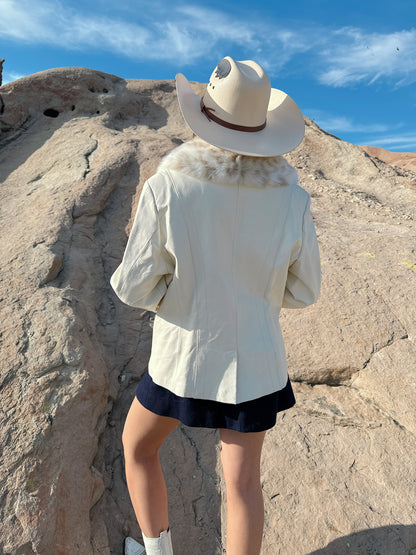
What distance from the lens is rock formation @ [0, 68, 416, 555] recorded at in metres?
1.97

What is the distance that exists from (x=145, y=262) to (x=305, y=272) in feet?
1.78

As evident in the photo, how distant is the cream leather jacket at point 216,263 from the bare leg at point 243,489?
164 millimetres

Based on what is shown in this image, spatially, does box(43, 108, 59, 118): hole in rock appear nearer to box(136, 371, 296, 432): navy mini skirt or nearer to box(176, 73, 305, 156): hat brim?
box(176, 73, 305, 156): hat brim

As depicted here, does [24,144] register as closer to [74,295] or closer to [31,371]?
[74,295]

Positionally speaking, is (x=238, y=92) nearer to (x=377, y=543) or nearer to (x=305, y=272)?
(x=305, y=272)

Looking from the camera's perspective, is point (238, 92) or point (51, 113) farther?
point (51, 113)

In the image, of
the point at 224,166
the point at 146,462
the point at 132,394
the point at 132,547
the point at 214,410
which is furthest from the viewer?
the point at 132,394

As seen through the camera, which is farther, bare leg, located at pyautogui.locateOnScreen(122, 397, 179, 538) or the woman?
bare leg, located at pyautogui.locateOnScreen(122, 397, 179, 538)

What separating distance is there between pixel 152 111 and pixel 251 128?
201 inches

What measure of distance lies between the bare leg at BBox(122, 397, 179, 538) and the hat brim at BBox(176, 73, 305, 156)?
3.06 ft

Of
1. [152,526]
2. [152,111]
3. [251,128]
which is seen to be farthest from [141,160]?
[152,526]

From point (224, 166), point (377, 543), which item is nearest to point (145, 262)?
point (224, 166)

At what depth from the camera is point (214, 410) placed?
1.50 meters

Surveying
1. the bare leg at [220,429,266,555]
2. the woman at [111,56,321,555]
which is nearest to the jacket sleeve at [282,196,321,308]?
the woman at [111,56,321,555]
